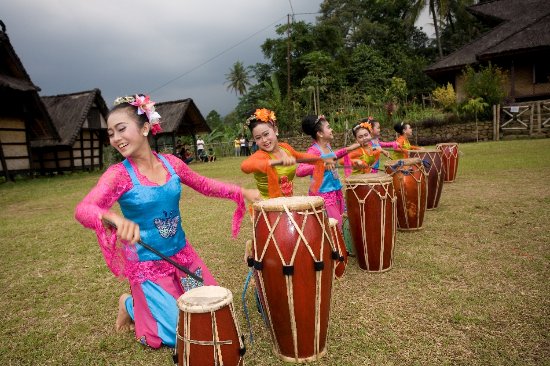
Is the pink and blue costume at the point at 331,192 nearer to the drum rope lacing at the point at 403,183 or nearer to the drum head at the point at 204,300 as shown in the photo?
the drum rope lacing at the point at 403,183

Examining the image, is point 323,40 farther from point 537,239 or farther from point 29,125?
point 537,239

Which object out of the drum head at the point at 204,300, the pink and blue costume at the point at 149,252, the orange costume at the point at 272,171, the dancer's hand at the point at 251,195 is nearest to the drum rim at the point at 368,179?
the orange costume at the point at 272,171

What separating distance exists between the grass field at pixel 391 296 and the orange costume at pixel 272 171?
2.99 ft

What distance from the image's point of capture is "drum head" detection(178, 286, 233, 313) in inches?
74.4

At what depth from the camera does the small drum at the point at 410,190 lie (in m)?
4.73

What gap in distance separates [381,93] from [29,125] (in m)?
20.5

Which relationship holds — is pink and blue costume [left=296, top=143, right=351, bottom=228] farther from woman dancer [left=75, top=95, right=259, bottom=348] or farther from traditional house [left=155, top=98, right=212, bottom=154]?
traditional house [left=155, top=98, right=212, bottom=154]

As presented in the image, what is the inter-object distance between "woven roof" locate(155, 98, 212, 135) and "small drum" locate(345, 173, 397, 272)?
60.2ft

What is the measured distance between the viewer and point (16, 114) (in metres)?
14.3

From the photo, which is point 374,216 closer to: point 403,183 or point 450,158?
point 403,183

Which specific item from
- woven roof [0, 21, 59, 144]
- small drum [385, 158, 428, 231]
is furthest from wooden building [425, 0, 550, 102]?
woven roof [0, 21, 59, 144]

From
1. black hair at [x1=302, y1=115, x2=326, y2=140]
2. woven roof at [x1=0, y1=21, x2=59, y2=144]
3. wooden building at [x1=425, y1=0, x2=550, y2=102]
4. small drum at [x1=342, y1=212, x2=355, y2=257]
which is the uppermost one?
wooden building at [x1=425, y1=0, x2=550, y2=102]

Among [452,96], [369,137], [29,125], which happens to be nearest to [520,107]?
[452,96]

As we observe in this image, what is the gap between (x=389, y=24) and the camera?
34188mm
